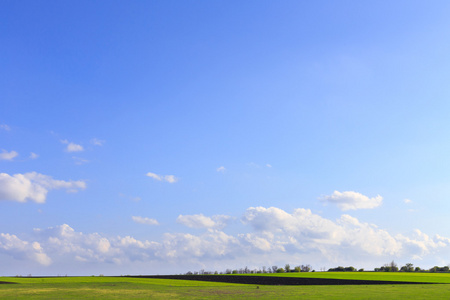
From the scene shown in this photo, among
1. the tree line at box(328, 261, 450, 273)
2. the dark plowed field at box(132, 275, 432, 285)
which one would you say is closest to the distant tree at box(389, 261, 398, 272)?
the tree line at box(328, 261, 450, 273)

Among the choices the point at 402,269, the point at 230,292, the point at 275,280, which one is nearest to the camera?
the point at 230,292

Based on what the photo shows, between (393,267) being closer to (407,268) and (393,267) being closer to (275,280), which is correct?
(407,268)

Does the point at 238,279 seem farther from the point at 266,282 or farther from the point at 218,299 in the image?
the point at 218,299

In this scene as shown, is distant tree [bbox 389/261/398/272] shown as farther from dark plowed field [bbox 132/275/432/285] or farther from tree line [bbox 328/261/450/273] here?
dark plowed field [bbox 132/275/432/285]

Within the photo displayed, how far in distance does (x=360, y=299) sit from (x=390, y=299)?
1.90 metres

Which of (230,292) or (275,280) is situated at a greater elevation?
(230,292)

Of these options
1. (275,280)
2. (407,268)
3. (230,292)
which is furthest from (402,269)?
(230,292)

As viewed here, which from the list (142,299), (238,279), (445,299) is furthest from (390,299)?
(238,279)

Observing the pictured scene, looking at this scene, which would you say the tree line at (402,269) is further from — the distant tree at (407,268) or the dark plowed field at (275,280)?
the dark plowed field at (275,280)

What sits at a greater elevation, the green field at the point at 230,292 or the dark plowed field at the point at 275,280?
the green field at the point at 230,292

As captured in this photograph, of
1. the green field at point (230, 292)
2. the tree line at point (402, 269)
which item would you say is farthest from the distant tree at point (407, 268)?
the green field at point (230, 292)

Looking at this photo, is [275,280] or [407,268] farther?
[407,268]

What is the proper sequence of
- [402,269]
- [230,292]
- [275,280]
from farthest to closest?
1. [402,269]
2. [275,280]
3. [230,292]

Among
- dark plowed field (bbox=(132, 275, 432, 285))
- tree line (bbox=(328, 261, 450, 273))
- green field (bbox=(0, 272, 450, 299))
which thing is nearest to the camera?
green field (bbox=(0, 272, 450, 299))
